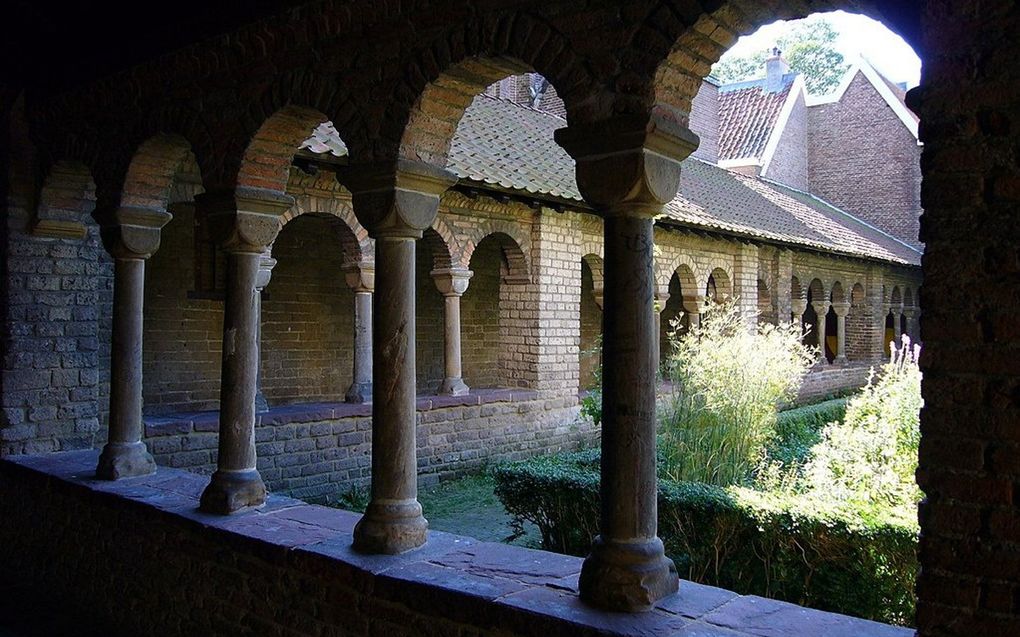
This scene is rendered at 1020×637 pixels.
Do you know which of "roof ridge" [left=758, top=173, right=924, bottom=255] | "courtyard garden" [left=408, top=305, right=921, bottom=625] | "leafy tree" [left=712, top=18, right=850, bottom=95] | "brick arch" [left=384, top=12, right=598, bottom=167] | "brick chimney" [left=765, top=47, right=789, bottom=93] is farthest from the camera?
"leafy tree" [left=712, top=18, right=850, bottom=95]

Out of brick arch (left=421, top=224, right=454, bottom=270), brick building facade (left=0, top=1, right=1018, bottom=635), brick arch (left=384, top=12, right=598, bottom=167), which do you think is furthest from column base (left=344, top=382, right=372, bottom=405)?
brick arch (left=384, top=12, right=598, bottom=167)

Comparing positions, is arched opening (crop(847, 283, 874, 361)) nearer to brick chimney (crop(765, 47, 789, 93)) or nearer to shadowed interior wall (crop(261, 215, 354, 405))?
brick chimney (crop(765, 47, 789, 93))

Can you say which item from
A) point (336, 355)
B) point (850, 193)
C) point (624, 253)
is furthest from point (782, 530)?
point (850, 193)

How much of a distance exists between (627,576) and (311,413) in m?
5.98

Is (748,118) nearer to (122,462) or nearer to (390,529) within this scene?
(122,462)

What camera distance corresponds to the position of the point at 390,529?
13.0 ft

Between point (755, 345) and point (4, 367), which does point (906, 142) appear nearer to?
point (755, 345)

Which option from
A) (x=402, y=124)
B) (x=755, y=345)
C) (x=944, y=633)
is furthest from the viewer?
(x=755, y=345)

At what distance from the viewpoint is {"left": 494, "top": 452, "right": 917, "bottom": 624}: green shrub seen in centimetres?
495

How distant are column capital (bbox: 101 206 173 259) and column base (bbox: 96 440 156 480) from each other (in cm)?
130

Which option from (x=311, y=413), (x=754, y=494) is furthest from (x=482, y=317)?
(x=754, y=494)

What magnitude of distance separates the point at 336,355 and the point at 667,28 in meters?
9.52

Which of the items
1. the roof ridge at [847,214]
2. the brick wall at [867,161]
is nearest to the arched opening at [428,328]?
the roof ridge at [847,214]

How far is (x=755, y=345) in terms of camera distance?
8562mm
